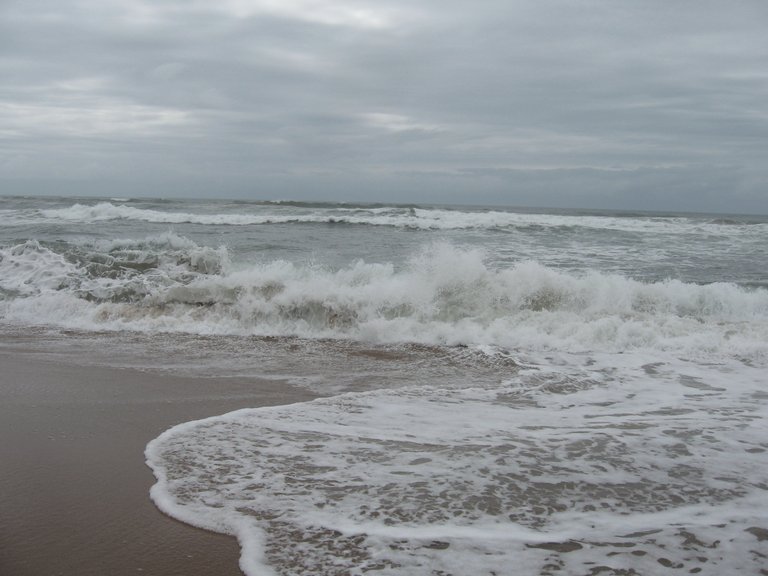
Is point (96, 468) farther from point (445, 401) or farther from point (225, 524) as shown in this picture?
point (445, 401)

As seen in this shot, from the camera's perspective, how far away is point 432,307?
879 centimetres

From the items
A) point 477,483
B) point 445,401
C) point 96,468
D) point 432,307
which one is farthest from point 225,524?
point 432,307

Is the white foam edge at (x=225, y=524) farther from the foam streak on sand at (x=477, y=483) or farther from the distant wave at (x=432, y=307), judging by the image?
the distant wave at (x=432, y=307)

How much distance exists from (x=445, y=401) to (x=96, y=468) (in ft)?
8.79

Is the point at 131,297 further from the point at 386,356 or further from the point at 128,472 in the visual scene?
the point at 128,472

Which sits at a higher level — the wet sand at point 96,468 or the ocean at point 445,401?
the ocean at point 445,401

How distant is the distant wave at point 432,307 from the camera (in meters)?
7.84

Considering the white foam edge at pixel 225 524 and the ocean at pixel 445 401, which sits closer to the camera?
the white foam edge at pixel 225 524

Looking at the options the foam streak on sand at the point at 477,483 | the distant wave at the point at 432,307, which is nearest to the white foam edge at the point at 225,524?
the foam streak on sand at the point at 477,483

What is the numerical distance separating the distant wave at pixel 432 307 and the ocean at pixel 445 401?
0.04 m

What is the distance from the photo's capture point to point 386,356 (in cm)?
710

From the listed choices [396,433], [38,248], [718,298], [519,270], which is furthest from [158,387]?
[38,248]

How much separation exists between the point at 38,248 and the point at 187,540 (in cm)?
1154

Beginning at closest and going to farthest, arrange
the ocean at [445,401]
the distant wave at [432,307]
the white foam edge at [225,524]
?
the white foam edge at [225,524]
the ocean at [445,401]
the distant wave at [432,307]
